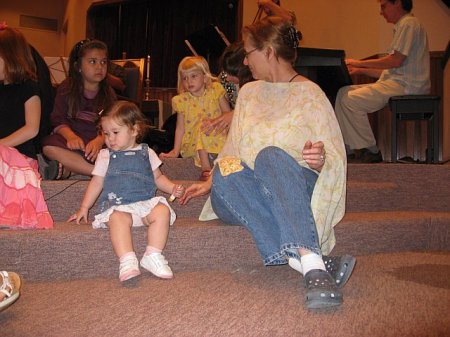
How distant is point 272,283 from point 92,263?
0.69 meters

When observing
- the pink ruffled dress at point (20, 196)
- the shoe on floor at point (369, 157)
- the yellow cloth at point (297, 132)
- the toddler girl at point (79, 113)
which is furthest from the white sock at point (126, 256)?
the shoe on floor at point (369, 157)

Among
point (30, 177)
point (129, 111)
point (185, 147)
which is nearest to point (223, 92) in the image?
point (185, 147)

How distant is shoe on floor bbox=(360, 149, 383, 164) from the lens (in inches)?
166

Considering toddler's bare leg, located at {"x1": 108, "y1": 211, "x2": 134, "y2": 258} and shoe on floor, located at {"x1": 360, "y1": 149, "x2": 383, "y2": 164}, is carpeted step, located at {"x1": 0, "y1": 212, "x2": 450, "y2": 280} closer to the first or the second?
toddler's bare leg, located at {"x1": 108, "y1": 211, "x2": 134, "y2": 258}

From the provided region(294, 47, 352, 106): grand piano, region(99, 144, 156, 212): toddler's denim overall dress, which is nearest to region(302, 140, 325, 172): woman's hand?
region(99, 144, 156, 212): toddler's denim overall dress

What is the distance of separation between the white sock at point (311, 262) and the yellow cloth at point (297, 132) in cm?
21

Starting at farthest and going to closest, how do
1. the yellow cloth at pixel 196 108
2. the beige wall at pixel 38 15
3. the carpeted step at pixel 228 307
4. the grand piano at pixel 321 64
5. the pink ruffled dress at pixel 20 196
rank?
1. the beige wall at pixel 38 15
2. the grand piano at pixel 321 64
3. the yellow cloth at pixel 196 108
4. the pink ruffled dress at pixel 20 196
5. the carpeted step at pixel 228 307

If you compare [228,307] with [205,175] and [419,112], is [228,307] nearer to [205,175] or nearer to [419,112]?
[205,175]

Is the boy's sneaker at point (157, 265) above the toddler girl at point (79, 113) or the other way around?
the other way around

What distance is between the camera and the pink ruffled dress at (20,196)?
2113 mm

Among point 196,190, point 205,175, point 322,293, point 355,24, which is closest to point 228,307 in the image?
point 322,293

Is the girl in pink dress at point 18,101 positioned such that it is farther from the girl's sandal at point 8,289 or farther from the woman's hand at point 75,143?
the girl's sandal at point 8,289

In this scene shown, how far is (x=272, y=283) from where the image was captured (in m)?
1.96

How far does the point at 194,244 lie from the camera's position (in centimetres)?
216
